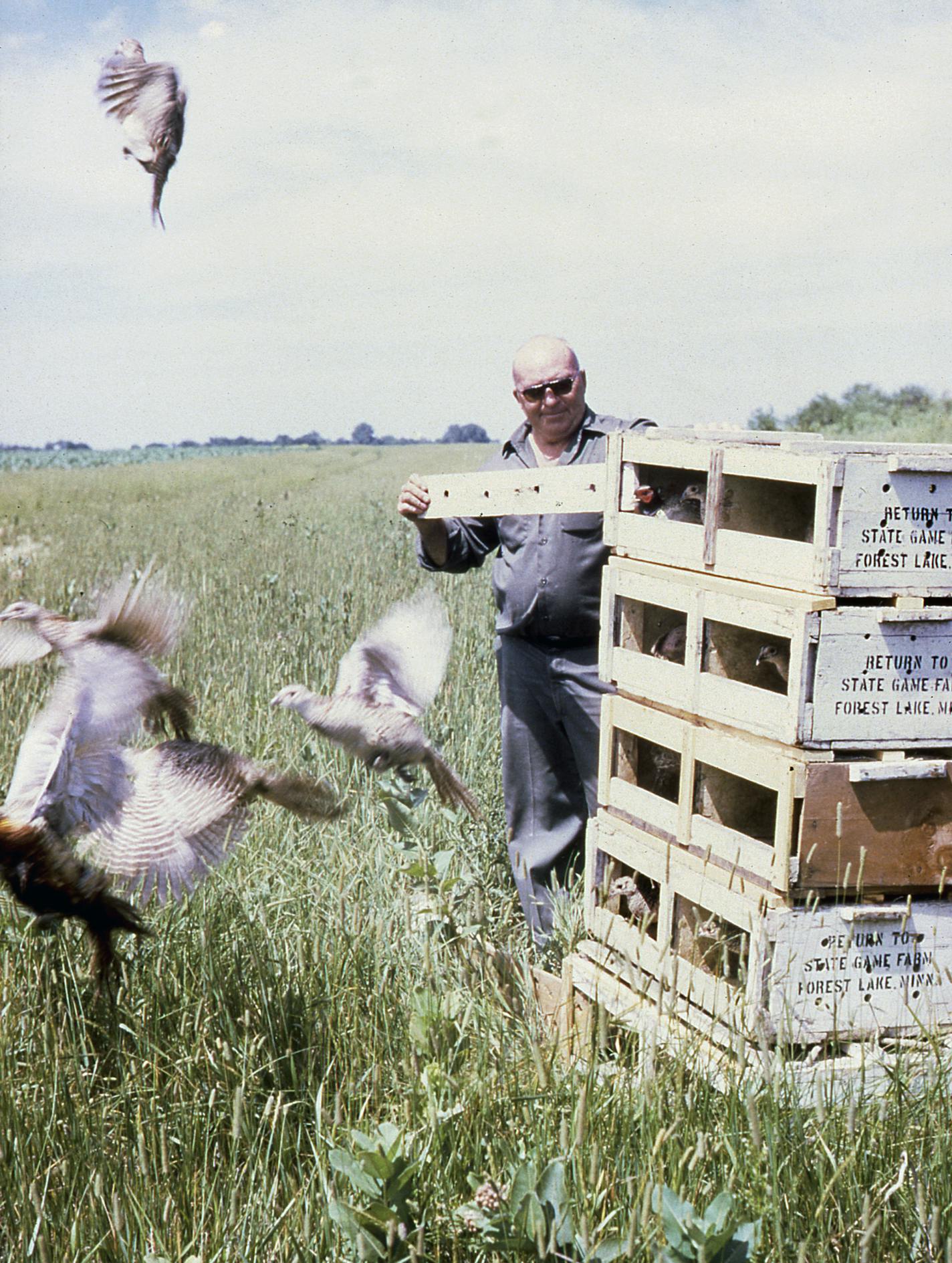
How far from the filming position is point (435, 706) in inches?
216

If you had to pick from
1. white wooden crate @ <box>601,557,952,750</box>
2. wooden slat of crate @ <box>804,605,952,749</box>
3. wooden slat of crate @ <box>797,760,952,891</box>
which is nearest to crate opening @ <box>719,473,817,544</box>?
white wooden crate @ <box>601,557,952,750</box>

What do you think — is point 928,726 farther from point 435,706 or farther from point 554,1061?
point 435,706

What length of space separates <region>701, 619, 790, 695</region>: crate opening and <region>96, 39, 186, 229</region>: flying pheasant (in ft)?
4.65

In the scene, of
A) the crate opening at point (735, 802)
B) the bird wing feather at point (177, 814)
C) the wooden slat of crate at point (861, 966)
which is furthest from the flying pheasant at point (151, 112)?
the wooden slat of crate at point (861, 966)

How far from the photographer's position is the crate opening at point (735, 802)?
8.66ft

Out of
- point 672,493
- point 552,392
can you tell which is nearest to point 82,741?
point 672,493

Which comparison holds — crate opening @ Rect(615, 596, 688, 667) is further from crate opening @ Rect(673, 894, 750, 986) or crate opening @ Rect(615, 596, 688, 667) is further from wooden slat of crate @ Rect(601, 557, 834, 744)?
crate opening @ Rect(673, 894, 750, 986)

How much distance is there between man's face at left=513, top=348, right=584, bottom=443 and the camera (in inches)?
159

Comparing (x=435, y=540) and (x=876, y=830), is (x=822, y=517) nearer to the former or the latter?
(x=876, y=830)

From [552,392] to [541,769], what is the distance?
1338 millimetres

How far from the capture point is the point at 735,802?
2689 millimetres

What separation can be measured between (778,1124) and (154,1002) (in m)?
1.37

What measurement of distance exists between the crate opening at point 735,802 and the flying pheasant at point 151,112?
161 centimetres

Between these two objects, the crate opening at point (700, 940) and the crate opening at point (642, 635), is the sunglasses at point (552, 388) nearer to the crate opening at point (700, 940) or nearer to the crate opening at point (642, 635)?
the crate opening at point (642, 635)
